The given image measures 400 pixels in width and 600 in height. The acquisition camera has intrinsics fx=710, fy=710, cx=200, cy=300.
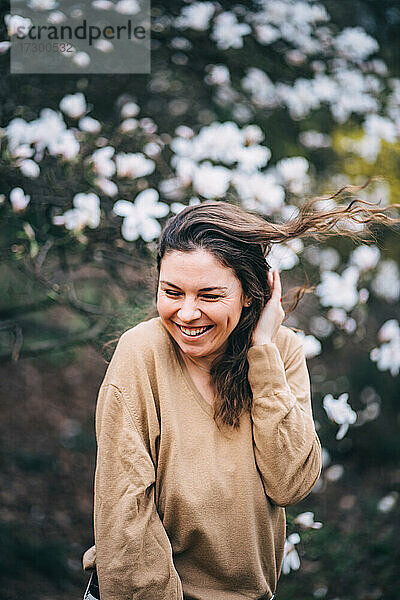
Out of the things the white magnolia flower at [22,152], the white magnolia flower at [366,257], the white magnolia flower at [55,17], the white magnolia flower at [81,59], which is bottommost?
the white magnolia flower at [366,257]

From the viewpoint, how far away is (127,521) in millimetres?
1425

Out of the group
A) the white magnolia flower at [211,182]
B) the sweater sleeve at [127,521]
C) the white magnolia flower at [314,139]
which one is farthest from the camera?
the white magnolia flower at [314,139]

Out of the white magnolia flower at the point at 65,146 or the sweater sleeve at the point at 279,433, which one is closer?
the sweater sleeve at the point at 279,433

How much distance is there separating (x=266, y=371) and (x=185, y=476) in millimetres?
293

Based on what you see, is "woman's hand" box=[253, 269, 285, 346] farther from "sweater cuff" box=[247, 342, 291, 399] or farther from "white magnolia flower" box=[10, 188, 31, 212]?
"white magnolia flower" box=[10, 188, 31, 212]

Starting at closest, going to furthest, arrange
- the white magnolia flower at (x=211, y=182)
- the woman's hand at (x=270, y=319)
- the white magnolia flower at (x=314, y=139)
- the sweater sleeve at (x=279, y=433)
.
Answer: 1. the sweater sleeve at (x=279, y=433)
2. the woman's hand at (x=270, y=319)
3. the white magnolia flower at (x=211, y=182)
4. the white magnolia flower at (x=314, y=139)

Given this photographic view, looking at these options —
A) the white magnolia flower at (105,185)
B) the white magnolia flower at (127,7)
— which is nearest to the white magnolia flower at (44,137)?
the white magnolia flower at (105,185)

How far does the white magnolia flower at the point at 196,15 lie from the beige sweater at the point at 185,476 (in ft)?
6.29

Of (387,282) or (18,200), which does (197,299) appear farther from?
(387,282)

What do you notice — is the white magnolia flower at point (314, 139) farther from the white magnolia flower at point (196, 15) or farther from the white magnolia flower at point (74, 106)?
the white magnolia flower at point (74, 106)

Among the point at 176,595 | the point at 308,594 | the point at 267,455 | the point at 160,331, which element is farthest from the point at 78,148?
the point at 308,594

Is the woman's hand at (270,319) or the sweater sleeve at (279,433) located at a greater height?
the woman's hand at (270,319)

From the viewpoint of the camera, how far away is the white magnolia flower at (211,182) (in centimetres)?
257

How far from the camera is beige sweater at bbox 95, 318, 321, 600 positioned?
1.44 metres
